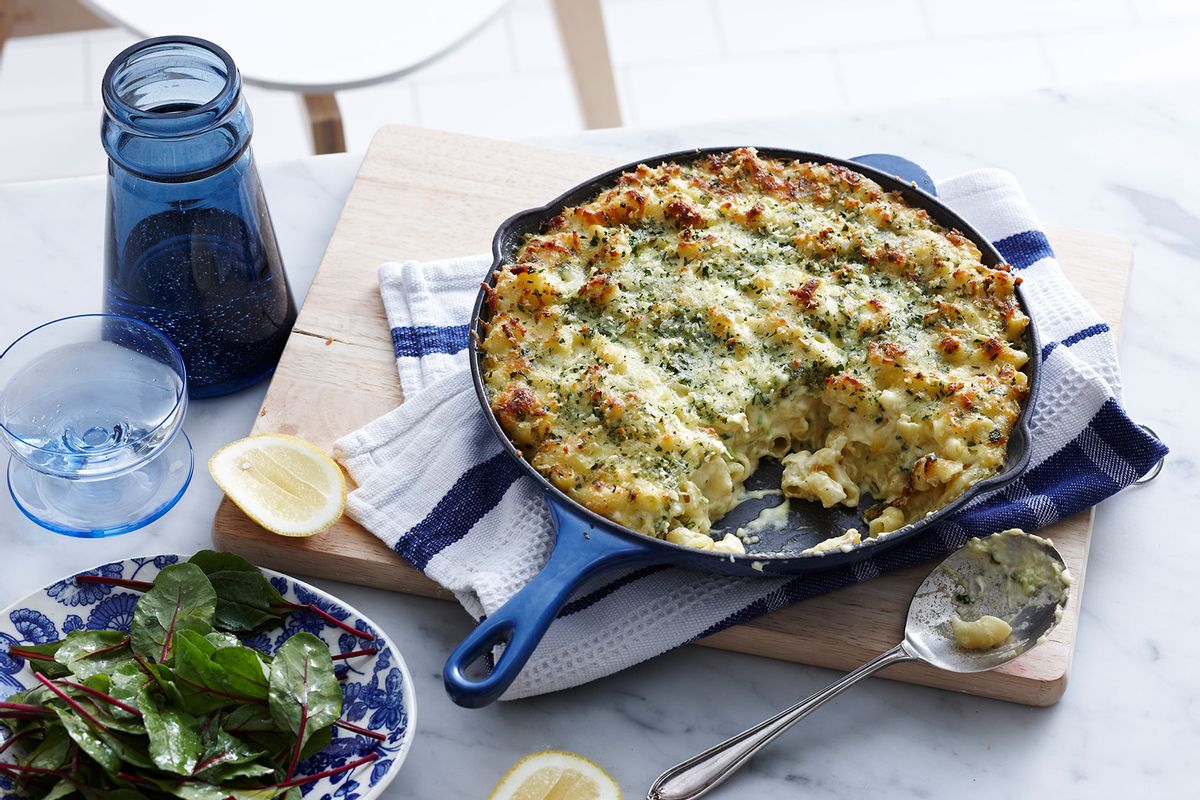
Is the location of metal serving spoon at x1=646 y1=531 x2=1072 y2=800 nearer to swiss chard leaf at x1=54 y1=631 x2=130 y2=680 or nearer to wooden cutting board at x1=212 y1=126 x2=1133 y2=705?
wooden cutting board at x1=212 y1=126 x2=1133 y2=705

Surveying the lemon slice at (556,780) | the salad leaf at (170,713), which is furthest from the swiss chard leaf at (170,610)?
the lemon slice at (556,780)

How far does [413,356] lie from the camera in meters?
2.69

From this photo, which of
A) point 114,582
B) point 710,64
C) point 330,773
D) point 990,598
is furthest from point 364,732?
point 710,64

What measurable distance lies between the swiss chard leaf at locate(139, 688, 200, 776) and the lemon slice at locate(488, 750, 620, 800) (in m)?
0.46

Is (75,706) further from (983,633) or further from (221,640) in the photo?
(983,633)

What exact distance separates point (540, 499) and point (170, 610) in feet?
2.14

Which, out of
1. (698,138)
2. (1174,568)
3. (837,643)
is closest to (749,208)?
(698,138)

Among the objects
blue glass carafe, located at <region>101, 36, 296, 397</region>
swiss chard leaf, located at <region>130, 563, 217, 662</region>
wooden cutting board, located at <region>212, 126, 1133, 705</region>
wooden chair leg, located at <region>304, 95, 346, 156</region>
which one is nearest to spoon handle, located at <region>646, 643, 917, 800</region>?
wooden cutting board, located at <region>212, 126, 1133, 705</region>

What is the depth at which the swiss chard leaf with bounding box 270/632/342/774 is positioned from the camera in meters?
2.03

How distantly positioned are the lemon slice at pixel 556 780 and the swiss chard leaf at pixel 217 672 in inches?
15.8

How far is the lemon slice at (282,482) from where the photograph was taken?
2.35 meters

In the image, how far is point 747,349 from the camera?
8.16 ft

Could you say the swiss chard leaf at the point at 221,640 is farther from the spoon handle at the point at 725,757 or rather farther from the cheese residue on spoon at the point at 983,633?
the cheese residue on spoon at the point at 983,633

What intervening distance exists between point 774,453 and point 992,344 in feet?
1.44
